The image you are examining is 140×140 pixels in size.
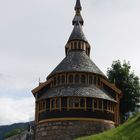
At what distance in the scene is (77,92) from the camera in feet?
181

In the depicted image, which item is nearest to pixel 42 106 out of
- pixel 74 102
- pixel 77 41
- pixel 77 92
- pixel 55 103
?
pixel 55 103

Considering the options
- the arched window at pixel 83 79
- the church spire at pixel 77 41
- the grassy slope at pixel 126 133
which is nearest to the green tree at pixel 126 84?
the church spire at pixel 77 41

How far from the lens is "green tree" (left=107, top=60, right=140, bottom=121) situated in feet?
231

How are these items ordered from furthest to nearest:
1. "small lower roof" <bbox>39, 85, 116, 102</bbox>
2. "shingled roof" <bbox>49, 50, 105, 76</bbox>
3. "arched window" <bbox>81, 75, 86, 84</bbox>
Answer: "shingled roof" <bbox>49, 50, 105, 76</bbox> → "arched window" <bbox>81, 75, 86, 84</bbox> → "small lower roof" <bbox>39, 85, 116, 102</bbox>

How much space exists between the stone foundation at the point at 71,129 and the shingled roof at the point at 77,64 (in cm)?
727

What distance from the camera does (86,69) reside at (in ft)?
191

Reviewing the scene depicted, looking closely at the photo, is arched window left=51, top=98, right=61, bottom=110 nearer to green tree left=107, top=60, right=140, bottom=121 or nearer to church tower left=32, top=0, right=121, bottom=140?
church tower left=32, top=0, right=121, bottom=140

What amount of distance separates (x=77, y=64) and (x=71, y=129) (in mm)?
9542

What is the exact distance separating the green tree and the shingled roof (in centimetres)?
1098

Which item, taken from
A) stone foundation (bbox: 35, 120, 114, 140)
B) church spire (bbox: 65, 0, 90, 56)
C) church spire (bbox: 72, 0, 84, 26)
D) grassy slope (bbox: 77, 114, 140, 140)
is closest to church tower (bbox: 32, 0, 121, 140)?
→ stone foundation (bbox: 35, 120, 114, 140)

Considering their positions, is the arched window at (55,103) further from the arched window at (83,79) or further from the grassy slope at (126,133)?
the grassy slope at (126,133)

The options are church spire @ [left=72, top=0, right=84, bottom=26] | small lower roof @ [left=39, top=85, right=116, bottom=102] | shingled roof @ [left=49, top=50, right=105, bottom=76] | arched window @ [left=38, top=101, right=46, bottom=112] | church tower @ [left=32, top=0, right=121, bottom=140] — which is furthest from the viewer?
church spire @ [left=72, top=0, right=84, bottom=26]

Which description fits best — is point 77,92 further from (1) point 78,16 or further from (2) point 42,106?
(1) point 78,16

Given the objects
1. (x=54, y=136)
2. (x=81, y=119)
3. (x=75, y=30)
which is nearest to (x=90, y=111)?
(x=81, y=119)
